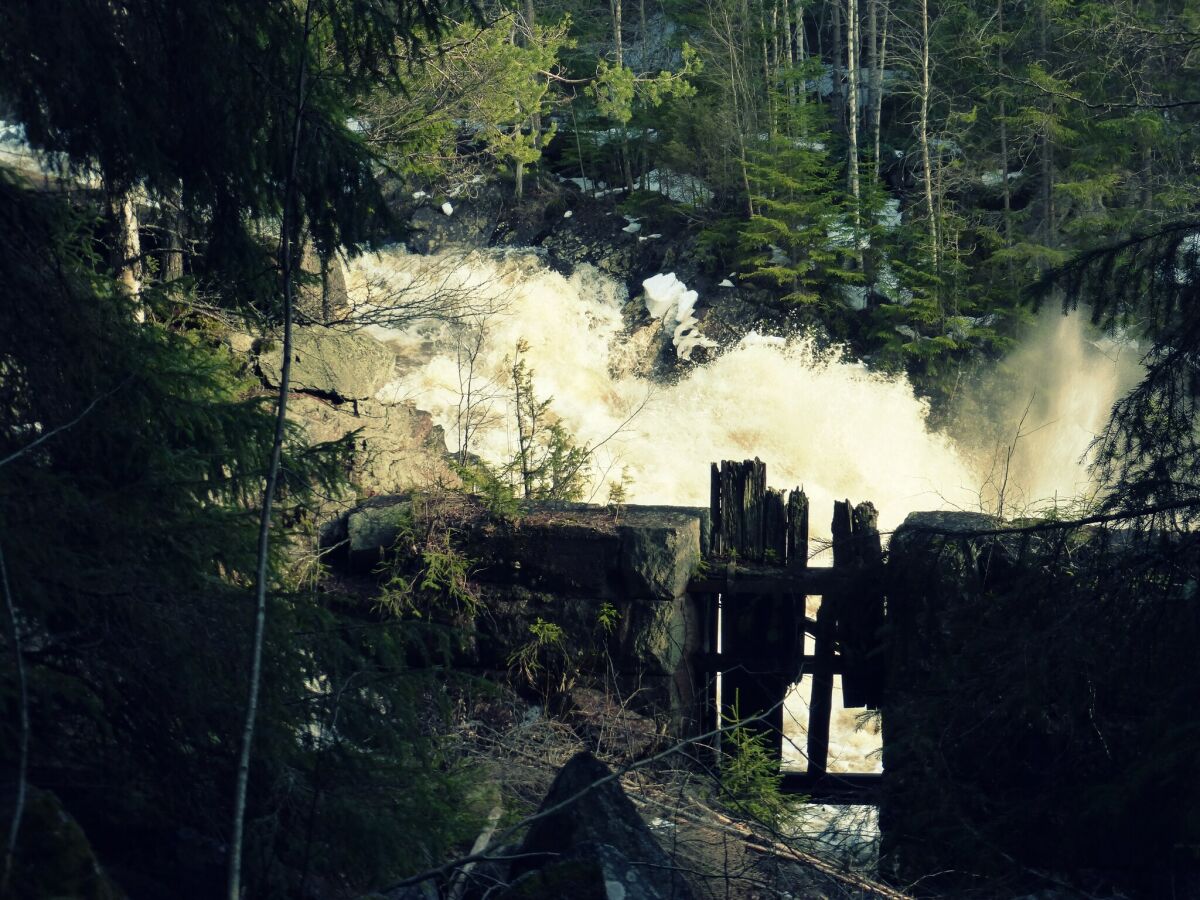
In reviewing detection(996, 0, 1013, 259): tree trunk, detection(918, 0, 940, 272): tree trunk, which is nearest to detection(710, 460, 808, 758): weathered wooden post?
detection(918, 0, 940, 272): tree trunk

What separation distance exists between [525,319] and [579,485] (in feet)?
36.9

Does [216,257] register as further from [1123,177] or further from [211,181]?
[1123,177]

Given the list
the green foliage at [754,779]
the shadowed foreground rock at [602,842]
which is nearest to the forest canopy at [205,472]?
the shadowed foreground rock at [602,842]

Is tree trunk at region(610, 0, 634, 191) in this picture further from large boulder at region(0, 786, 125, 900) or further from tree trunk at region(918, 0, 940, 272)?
large boulder at region(0, 786, 125, 900)

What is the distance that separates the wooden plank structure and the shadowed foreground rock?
438cm

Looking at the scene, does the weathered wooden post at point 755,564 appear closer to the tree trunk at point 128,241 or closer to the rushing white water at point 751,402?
the tree trunk at point 128,241

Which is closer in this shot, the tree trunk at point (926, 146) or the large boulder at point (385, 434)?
the large boulder at point (385, 434)

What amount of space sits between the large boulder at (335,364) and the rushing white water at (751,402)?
476 centimetres

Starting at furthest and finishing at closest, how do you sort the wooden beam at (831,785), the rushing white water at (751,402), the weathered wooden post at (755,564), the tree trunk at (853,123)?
the tree trunk at (853,123) → the rushing white water at (751,402) → the weathered wooden post at (755,564) → the wooden beam at (831,785)

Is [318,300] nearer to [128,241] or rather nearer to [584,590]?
[128,241]

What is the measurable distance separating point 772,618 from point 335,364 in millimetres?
5015

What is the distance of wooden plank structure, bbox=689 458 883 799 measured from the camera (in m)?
7.71

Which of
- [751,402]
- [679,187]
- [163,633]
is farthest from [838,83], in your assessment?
[163,633]

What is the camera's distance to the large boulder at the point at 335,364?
10.9 metres
